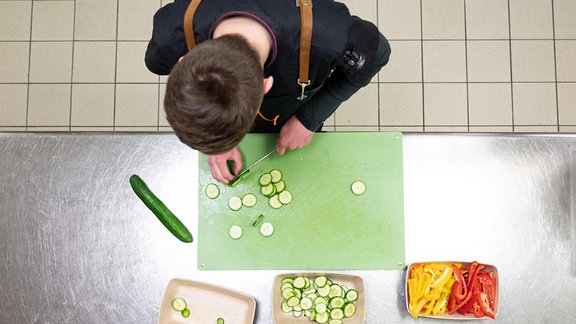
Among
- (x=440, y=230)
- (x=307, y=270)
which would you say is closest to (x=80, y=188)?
(x=307, y=270)

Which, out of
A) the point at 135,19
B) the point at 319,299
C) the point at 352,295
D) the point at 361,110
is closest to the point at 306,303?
the point at 319,299

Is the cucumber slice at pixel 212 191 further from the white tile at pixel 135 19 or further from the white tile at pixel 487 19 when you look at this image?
the white tile at pixel 487 19

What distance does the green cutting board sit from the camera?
5.85 ft

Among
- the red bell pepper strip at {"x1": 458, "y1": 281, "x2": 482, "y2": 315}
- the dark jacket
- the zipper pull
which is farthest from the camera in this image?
the red bell pepper strip at {"x1": 458, "y1": 281, "x2": 482, "y2": 315}

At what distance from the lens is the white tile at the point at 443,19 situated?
2.72 metres

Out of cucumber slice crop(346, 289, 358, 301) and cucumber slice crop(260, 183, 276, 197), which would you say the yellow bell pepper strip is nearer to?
cucumber slice crop(346, 289, 358, 301)

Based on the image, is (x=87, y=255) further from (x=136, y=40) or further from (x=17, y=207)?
(x=136, y=40)

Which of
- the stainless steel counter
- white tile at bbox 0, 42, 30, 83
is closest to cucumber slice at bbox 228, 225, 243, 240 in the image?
the stainless steel counter

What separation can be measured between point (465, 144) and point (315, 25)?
0.83 metres

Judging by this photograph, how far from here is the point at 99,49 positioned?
2.74m

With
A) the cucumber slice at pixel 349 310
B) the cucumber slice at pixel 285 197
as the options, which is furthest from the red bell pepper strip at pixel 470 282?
the cucumber slice at pixel 285 197

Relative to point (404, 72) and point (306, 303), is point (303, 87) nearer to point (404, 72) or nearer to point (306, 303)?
point (306, 303)

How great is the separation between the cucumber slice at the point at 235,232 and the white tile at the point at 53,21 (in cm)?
164

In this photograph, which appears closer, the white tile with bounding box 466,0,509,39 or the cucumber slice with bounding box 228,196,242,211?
the cucumber slice with bounding box 228,196,242,211
